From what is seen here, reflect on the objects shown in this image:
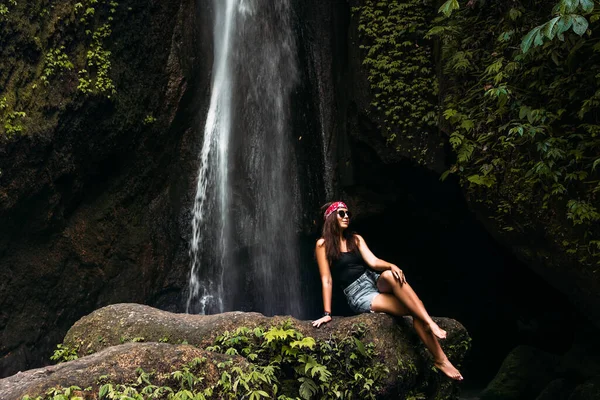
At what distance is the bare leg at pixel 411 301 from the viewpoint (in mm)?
4312

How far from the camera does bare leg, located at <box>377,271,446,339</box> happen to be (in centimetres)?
431

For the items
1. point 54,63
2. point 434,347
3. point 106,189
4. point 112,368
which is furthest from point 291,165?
point 112,368

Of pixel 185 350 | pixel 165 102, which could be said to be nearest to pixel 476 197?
pixel 185 350

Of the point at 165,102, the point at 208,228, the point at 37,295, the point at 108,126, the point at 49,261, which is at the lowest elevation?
the point at 37,295

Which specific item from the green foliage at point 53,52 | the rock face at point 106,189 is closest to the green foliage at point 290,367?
the rock face at point 106,189

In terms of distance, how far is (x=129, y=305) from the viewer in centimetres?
513

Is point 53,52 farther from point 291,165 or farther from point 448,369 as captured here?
point 448,369

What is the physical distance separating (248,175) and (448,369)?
6018mm

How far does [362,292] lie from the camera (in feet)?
15.7

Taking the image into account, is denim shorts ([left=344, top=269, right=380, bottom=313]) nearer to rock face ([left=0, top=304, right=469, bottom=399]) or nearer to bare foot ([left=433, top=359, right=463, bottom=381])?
rock face ([left=0, top=304, right=469, bottom=399])

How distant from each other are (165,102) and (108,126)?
1150mm

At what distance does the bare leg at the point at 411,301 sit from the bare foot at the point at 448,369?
31cm

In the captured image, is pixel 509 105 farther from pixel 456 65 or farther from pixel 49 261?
pixel 49 261

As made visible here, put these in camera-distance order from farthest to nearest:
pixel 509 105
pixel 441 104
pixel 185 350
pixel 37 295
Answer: pixel 37 295 < pixel 441 104 < pixel 509 105 < pixel 185 350
